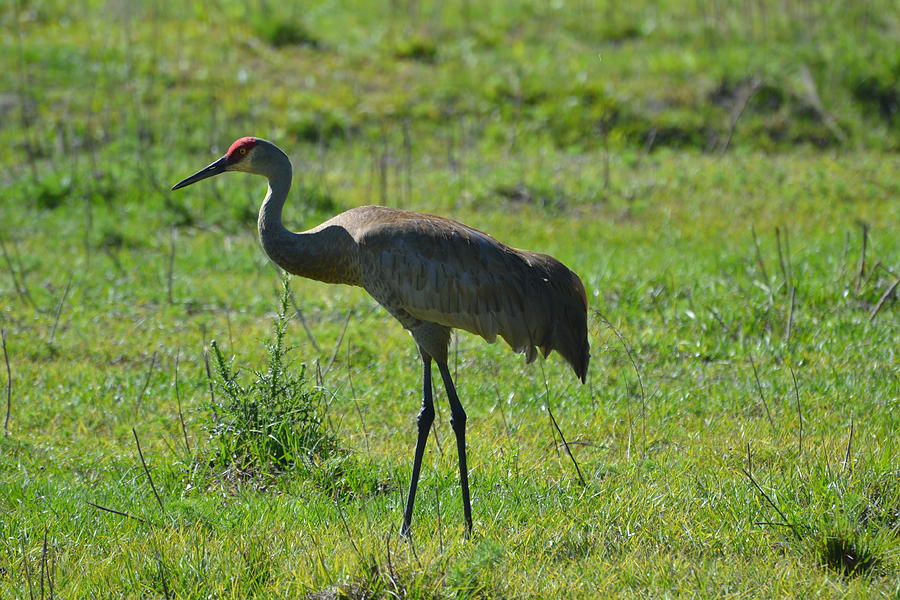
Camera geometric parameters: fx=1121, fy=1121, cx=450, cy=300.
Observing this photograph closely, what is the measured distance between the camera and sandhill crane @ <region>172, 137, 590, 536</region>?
4.82 meters

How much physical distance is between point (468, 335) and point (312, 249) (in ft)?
7.76

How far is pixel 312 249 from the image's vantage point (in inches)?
194

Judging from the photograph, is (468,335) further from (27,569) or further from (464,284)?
(27,569)

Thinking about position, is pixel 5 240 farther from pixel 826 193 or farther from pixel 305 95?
pixel 826 193

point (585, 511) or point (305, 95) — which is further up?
point (305, 95)

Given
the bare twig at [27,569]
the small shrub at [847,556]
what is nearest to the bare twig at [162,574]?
the bare twig at [27,569]

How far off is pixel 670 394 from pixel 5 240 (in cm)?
561

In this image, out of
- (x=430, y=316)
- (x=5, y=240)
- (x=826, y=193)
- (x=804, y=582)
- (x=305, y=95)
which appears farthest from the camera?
(x=305, y=95)

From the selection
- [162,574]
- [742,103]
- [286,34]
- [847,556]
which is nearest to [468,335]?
[847,556]

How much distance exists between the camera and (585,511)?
4559mm

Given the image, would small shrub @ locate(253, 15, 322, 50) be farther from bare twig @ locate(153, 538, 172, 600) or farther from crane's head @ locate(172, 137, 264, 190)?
bare twig @ locate(153, 538, 172, 600)

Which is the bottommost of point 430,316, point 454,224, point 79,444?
point 79,444

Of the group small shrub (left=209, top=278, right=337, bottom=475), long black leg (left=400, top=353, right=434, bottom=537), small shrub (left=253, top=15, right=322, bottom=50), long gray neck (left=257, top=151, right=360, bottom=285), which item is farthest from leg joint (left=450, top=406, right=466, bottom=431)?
small shrub (left=253, top=15, right=322, bottom=50)

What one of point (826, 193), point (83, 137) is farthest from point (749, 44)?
point (83, 137)
